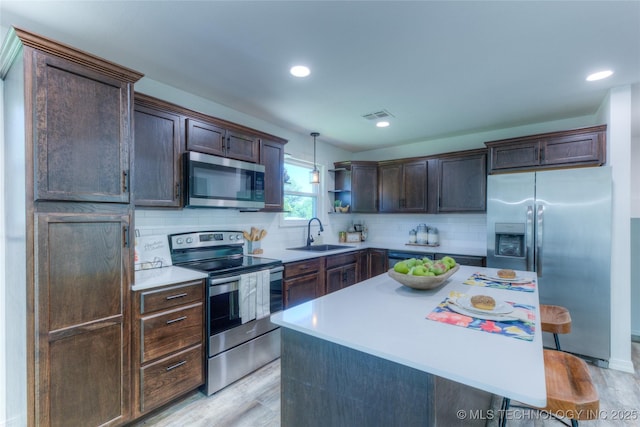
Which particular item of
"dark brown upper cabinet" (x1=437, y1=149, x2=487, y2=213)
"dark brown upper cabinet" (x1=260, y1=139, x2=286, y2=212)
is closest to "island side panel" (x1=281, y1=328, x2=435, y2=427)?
"dark brown upper cabinet" (x1=260, y1=139, x2=286, y2=212)

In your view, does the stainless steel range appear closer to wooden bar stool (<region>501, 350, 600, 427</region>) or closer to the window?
the window

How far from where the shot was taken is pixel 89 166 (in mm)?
1714

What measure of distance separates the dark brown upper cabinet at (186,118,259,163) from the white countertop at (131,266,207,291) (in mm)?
1033

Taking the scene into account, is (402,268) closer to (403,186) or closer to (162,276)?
(162,276)

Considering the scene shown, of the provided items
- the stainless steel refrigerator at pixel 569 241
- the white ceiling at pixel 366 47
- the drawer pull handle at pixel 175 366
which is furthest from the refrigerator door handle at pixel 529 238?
the drawer pull handle at pixel 175 366

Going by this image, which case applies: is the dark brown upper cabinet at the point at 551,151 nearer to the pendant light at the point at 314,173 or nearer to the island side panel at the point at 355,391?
the pendant light at the point at 314,173

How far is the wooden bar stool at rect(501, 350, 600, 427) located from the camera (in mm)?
1187

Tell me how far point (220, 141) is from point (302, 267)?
1.51 meters

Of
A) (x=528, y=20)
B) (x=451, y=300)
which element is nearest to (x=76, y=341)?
(x=451, y=300)

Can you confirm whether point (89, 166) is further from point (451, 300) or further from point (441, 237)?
point (441, 237)

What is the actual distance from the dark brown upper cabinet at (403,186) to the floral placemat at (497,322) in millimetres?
2953

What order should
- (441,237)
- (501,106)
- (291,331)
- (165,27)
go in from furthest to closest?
(441,237) → (501,106) → (165,27) → (291,331)

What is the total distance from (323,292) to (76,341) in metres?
2.33

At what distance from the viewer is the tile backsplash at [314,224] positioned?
2676 millimetres
